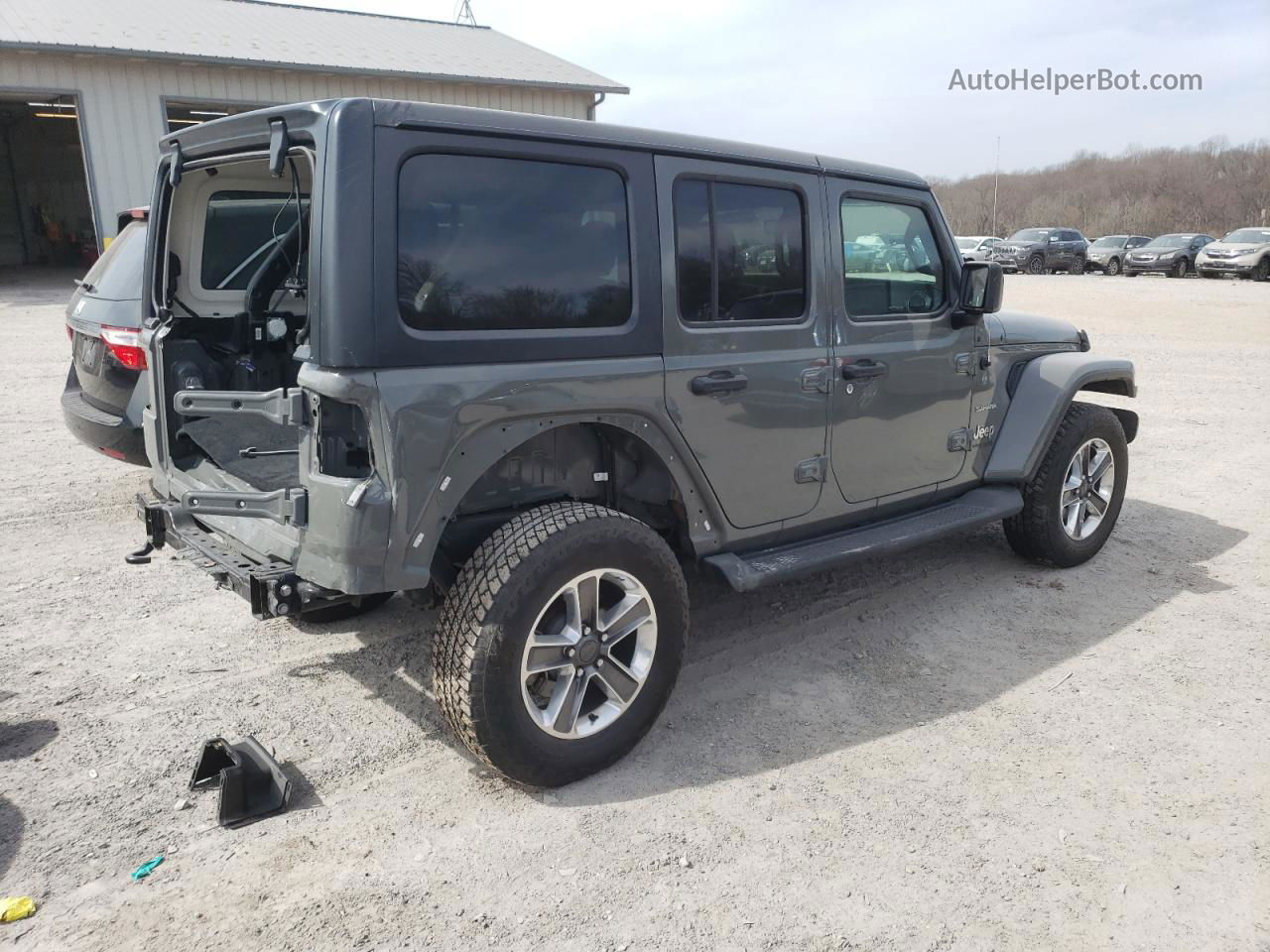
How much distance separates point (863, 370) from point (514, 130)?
176 cm

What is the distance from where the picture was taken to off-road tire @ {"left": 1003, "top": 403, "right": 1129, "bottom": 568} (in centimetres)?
487

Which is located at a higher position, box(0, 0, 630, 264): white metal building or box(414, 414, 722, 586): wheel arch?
box(0, 0, 630, 264): white metal building

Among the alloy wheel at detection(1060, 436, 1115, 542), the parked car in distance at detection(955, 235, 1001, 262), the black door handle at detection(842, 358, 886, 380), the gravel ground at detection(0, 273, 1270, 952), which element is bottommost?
the gravel ground at detection(0, 273, 1270, 952)

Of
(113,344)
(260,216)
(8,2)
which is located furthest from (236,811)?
(8,2)

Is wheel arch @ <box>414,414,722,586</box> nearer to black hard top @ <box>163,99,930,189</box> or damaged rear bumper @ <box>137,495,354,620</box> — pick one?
damaged rear bumper @ <box>137,495,354,620</box>

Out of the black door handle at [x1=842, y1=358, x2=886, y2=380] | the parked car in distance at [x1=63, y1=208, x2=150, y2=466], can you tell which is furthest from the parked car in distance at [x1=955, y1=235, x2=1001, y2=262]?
the parked car in distance at [x1=63, y1=208, x2=150, y2=466]

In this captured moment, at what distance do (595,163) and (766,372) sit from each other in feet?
3.32

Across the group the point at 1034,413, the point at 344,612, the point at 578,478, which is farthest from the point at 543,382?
the point at 1034,413

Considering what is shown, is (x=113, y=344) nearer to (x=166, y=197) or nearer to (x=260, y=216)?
(x=260, y=216)

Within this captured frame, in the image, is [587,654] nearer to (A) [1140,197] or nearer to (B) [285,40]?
(B) [285,40]

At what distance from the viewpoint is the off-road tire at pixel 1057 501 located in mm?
4871

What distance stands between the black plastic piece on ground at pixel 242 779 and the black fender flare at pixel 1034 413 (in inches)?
141

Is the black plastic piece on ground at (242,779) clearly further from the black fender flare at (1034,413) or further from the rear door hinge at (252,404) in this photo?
the black fender flare at (1034,413)

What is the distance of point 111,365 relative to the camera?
16.8ft
